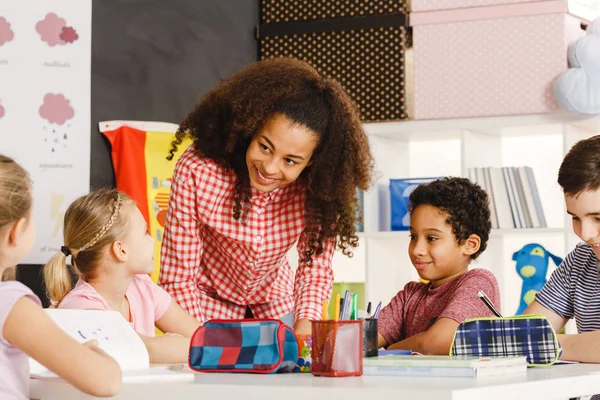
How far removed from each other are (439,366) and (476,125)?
2667 mm

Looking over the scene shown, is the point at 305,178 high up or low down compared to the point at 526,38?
down

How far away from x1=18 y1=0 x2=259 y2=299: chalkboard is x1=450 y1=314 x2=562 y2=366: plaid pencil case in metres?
1.99

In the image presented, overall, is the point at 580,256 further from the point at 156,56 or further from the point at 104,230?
the point at 156,56

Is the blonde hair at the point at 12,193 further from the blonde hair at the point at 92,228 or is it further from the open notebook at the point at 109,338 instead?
the blonde hair at the point at 92,228

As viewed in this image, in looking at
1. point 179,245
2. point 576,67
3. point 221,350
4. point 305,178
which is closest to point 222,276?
point 179,245

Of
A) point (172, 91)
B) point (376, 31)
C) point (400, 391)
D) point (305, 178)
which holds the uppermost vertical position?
point (376, 31)

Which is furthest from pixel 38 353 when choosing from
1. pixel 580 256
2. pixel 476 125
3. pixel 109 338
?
pixel 476 125

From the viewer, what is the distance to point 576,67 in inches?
142

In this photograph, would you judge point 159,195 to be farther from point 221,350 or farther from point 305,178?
point 221,350

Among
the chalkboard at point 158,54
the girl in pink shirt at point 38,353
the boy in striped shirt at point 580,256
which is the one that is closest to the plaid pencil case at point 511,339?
the boy in striped shirt at point 580,256

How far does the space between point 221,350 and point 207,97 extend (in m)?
1.07

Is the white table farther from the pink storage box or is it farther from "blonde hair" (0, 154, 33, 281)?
the pink storage box

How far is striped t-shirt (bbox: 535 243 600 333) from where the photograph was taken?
6.86 ft

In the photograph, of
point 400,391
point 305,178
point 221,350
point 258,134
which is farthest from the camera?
point 305,178
